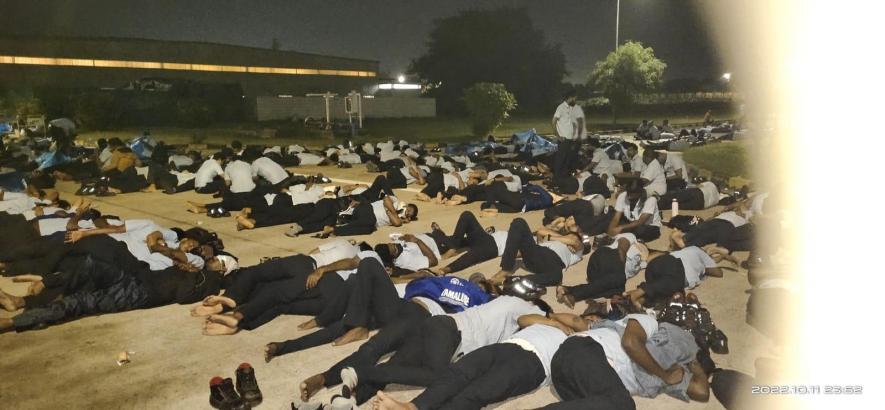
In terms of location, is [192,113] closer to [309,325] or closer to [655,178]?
[655,178]

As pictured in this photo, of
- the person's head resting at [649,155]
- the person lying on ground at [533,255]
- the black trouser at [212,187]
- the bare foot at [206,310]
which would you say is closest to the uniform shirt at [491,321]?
the person lying on ground at [533,255]

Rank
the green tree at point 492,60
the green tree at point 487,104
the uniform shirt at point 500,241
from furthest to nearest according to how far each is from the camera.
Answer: the green tree at point 492,60 → the green tree at point 487,104 → the uniform shirt at point 500,241

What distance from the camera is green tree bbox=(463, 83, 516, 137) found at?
25375mm

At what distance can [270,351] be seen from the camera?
4.31 metres

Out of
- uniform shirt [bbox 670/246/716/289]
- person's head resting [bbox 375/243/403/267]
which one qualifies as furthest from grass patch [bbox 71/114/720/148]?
uniform shirt [bbox 670/246/716/289]

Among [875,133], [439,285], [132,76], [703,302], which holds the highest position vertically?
[132,76]

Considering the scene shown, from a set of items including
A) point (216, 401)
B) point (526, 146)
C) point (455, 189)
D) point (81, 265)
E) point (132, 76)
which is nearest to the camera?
point (216, 401)

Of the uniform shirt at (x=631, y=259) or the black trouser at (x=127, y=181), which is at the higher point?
the black trouser at (x=127, y=181)

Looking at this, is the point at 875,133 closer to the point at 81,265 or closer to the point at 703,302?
the point at 703,302

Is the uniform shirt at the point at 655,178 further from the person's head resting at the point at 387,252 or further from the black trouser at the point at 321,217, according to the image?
the person's head resting at the point at 387,252

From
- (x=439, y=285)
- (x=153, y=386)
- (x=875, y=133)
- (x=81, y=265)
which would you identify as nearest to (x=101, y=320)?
(x=81, y=265)

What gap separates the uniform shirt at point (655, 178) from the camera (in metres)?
9.69

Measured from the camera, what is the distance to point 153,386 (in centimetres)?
406

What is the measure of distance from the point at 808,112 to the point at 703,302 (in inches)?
399
